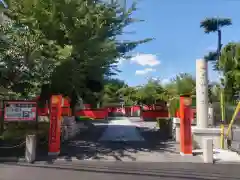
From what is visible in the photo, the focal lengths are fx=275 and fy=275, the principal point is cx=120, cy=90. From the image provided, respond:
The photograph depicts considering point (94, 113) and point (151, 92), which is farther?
point (94, 113)

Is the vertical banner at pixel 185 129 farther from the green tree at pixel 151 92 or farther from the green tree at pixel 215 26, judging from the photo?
the green tree at pixel 215 26

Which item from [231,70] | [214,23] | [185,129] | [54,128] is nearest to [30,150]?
[54,128]

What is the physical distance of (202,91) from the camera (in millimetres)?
13227

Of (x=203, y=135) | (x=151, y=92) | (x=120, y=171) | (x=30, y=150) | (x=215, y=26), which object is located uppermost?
(x=215, y=26)

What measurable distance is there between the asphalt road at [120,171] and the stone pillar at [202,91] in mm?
4445

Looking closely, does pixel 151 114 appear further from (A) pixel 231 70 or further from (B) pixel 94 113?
(A) pixel 231 70

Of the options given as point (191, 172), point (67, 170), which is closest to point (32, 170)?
point (67, 170)

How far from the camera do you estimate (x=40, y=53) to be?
11.8 m

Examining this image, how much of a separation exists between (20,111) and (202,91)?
8.42 m

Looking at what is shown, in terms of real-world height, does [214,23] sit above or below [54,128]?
above

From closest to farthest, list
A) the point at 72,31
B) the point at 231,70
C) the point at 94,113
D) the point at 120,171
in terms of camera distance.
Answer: the point at 120,171 < the point at 72,31 < the point at 231,70 < the point at 94,113

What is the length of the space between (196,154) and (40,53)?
7.75 m

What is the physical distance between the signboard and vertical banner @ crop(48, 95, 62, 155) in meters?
1.25

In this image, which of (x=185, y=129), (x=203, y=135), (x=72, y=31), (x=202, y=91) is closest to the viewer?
(x=185, y=129)
